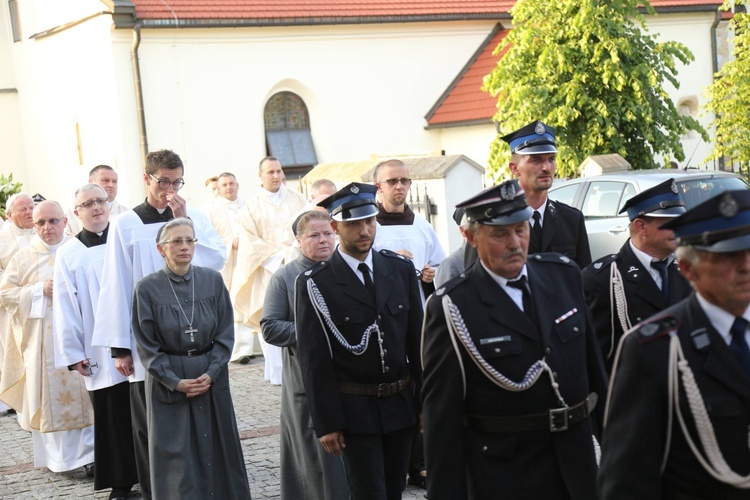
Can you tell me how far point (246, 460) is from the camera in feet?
28.8

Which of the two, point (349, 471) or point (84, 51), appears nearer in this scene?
point (349, 471)

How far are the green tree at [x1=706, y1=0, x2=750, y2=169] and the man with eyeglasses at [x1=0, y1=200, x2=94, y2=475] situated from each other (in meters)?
15.1

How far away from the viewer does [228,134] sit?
83.5 ft

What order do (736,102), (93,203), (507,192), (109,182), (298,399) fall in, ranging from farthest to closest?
(736,102), (109,182), (93,203), (298,399), (507,192)

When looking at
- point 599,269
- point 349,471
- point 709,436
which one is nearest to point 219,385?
point 349,471

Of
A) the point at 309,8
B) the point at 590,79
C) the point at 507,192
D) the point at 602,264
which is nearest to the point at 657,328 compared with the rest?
the point at 507,192

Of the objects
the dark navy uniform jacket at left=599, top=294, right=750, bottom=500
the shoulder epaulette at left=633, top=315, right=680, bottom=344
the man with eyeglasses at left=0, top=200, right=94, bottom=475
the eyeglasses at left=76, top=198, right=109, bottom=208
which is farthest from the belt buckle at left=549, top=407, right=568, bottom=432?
the man with eyeglasses at left=0, top=200, right=94, bottom=475

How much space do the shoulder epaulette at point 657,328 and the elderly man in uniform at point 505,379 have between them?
98 centimetres

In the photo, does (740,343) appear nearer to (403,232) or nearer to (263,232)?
(403,232)

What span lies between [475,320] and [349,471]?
5.41 feet

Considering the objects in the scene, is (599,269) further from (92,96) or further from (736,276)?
(92,96)

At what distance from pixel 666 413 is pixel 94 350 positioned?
19.2ft

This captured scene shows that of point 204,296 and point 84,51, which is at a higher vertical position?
point 84,51

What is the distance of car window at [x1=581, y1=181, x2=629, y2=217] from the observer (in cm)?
1513
